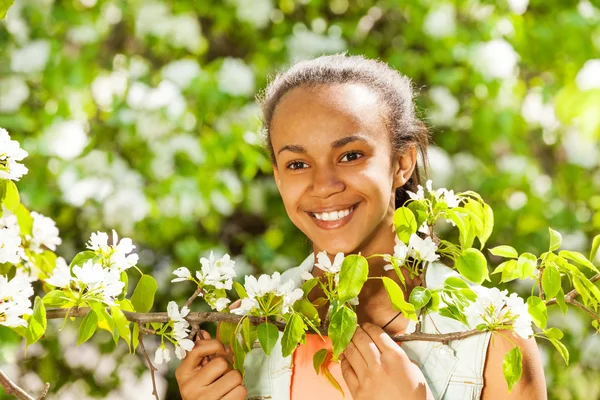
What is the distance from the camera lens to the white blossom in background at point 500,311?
32.4 inches

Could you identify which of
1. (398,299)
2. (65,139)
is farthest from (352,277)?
(65,139)

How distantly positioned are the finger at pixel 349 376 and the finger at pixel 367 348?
25 millimetres

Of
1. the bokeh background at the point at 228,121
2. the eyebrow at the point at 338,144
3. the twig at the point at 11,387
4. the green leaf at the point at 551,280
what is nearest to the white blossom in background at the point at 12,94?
the bokeh background at the point at 228,121

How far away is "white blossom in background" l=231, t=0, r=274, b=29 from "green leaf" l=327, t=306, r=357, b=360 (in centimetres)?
161

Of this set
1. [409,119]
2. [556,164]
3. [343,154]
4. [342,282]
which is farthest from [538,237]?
[342,282]

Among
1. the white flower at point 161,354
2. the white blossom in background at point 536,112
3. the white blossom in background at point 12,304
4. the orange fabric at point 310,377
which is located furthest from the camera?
the white blossom in background at point 536,112

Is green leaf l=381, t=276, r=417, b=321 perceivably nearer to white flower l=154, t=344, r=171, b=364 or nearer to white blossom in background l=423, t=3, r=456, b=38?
white flower l=154, t=344, r=171, b=364

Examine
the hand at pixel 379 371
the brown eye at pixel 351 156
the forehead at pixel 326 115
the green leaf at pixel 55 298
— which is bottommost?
the hand at pixel 379 371

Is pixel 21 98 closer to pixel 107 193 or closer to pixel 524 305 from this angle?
pixel 107 193

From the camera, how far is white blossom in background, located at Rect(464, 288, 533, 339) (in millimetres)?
822

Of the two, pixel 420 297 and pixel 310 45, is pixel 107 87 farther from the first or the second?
pixel 420 297

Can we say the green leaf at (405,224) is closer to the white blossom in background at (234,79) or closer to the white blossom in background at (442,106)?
the white blossom in background at (234,79)

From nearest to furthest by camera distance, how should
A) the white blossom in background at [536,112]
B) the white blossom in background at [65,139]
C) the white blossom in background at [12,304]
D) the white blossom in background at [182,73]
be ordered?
the white blossom in background at [12,304]
the white blossom in background at [65,139]
the white blossom in background at [182,73]
the white blossom in background at [536,112]

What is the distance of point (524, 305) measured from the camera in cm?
83
